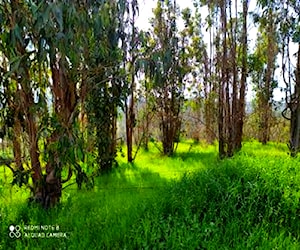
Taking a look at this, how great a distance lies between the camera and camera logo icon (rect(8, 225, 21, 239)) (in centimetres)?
313

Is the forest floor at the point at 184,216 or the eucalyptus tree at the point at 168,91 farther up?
the eucalyptus tree at the point at 168,91

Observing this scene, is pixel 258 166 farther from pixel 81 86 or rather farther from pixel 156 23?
pixel 156 23

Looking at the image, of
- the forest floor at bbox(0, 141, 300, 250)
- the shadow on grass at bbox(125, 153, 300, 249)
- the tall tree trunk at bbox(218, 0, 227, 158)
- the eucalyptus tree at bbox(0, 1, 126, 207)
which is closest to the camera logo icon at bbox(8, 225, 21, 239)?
the forest floor at bbox(0, 141, 300, 250)

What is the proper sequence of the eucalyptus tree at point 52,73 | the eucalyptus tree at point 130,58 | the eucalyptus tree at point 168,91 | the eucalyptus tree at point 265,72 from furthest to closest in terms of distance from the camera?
the eucalyptus tree at point 265,72, the eucalyptus tree at point 168,91, the eucalyptus tree at point 130,58, the eucalyptus tree at point 52,73

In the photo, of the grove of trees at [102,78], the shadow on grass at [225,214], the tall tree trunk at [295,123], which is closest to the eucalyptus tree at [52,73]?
the grove of trees at [102,78]

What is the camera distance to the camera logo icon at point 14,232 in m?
3.13

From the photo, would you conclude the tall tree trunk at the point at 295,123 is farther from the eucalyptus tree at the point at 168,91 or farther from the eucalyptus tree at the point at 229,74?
the eucalyptus tree at the point at 168,91

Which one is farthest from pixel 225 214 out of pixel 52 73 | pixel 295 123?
pixel 295 123

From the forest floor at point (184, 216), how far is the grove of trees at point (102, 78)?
1.22 ft

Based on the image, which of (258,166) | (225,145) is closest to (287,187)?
(258,166)

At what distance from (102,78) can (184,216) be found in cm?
217

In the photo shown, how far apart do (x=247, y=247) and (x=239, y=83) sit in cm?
651

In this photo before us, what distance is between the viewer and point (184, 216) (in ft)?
10.3

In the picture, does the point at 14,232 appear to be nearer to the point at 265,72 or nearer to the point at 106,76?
the point at 106,76
